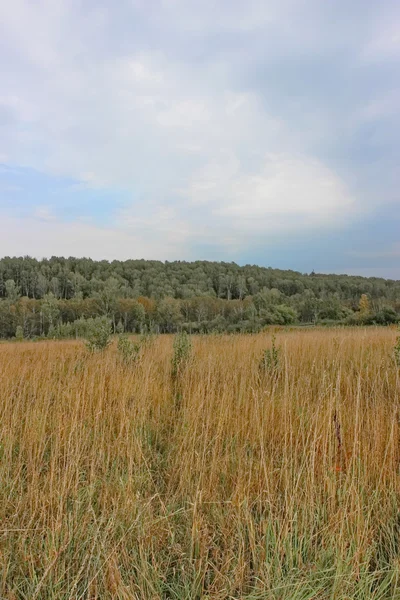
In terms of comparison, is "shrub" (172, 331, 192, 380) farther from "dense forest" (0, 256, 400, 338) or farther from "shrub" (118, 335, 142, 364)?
"dense forest" (0, 256, 400, 338)

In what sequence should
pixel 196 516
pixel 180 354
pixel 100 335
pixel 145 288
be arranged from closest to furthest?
pixel 196 516 < pixel 180 354 < pixel 100 335 < pixel 145 288

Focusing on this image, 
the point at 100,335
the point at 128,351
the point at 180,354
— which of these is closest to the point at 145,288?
the point at 100,335

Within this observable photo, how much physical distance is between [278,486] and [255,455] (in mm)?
421

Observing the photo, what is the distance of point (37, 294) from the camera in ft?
221

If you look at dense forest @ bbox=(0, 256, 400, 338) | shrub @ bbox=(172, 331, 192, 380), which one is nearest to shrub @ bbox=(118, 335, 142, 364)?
shrub @ bbox=(172, 331, 192, 380)

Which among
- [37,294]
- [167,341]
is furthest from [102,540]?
[37,294]

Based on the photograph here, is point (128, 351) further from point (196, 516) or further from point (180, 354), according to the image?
point (196, 516)

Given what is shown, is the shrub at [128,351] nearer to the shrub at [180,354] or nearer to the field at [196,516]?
the shrub at [180,354]

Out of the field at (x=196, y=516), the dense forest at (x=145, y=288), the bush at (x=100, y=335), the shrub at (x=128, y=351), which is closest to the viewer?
the field at (x=196, y=516)

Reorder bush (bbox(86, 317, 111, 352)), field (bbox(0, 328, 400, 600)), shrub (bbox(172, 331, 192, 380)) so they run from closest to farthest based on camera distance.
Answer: field (bbox(0, 328, 400, 600)), shrub (bbox(172, 331, 192, 380)), bush (bbox(86, 317, 111, 352))

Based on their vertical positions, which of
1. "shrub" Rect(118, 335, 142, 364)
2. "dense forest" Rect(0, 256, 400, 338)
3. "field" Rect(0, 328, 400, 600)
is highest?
"dense forest" Rect(0, 256, 400, 338)

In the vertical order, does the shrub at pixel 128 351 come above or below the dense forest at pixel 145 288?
below

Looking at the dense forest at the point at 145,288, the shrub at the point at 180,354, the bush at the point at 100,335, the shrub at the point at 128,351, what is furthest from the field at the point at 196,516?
the dense forest at the point at 145,288

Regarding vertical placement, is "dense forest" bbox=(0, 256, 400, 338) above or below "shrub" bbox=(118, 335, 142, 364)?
above
